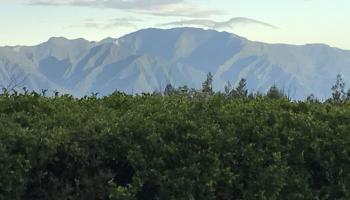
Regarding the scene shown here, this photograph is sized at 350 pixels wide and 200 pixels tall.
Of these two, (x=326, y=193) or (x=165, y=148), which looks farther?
(x=326, y=193)

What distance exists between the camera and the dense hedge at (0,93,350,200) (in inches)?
178

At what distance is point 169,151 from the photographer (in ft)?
15.5

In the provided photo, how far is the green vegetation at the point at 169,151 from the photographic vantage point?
4.53 m

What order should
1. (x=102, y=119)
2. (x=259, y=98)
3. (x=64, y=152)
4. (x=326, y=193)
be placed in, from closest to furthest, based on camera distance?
(x=64, y=152) < (x=102, y=119) < (x=326, y=193) < (x=259, y=98)

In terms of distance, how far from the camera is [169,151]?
4723 mm

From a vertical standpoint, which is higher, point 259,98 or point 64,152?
point 259,98

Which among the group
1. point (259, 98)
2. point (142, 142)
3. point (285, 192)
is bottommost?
point (285, 192)

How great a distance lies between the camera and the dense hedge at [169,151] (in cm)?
453

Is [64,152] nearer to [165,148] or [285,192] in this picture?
[165,148]

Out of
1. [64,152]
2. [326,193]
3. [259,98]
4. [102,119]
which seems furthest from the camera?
[259,98]

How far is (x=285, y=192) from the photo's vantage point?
5.04 meters

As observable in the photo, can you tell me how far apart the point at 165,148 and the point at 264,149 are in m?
0.79

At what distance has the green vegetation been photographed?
4527 mm

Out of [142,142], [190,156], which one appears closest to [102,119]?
[142,142]
